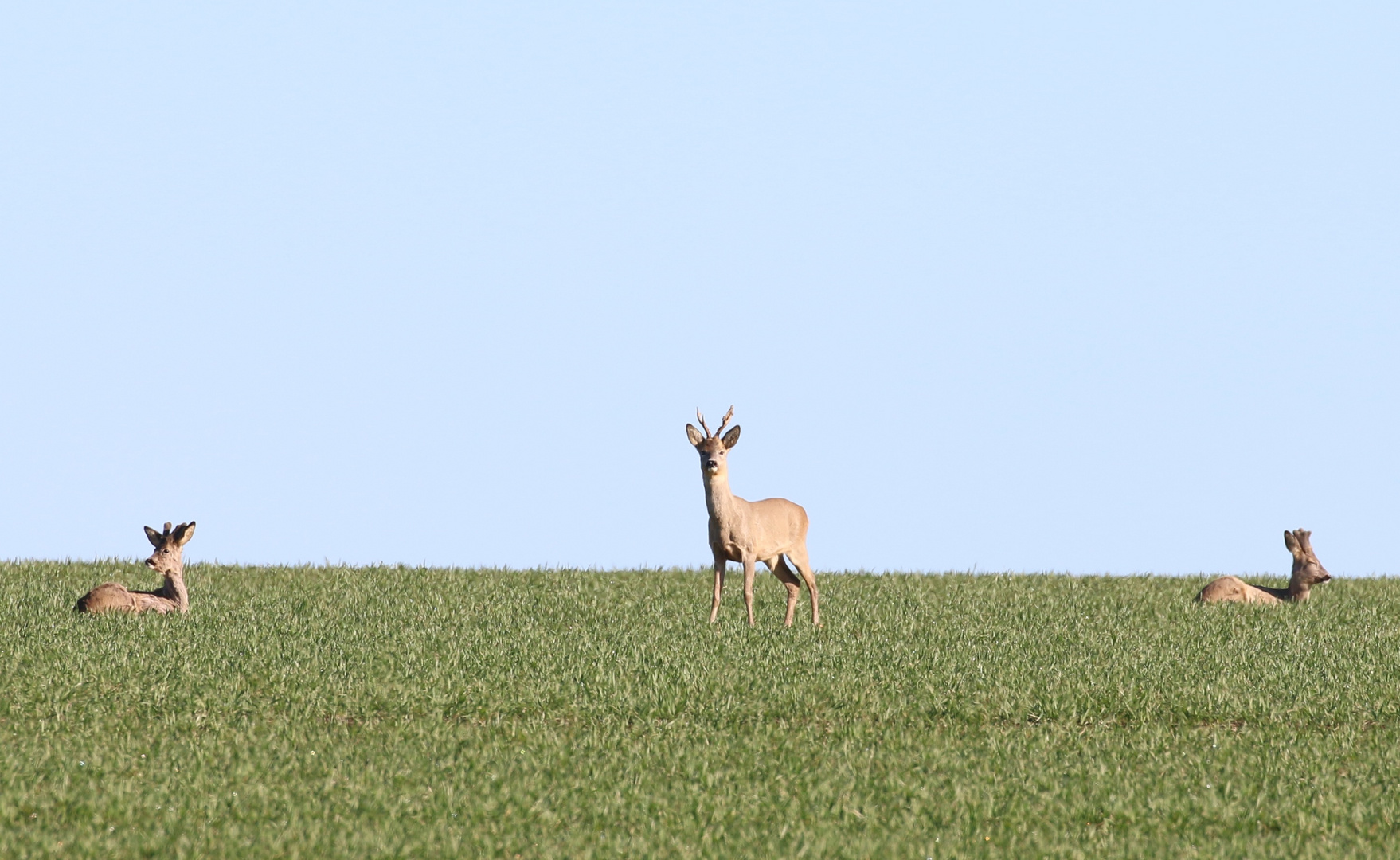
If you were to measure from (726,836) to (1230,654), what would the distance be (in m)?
9.15

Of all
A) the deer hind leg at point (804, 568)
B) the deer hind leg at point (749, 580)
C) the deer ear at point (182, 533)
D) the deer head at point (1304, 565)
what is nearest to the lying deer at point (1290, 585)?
the deer head at point (1304, 565)

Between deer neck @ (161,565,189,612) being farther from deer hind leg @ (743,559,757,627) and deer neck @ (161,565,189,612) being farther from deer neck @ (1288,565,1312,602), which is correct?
deer neck @ (1288,565,1312,602)

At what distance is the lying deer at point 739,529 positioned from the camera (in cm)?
1773

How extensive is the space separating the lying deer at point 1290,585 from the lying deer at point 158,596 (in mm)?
13795

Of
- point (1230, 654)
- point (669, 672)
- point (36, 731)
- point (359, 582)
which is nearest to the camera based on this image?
point (36, 731)

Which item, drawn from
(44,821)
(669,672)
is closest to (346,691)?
(669,672)

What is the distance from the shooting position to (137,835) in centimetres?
881

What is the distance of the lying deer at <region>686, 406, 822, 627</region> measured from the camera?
17.7 metres

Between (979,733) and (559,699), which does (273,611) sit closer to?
(559,699)

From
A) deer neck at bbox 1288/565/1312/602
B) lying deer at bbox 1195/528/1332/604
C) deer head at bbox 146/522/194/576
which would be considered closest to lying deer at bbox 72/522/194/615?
deer head at bbox 146/522/194/576

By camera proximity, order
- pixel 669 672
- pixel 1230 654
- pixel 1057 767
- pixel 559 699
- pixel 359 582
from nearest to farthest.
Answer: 1. pixel 1057 767
2. pixel 559 699
3. pixel 669 672
4. pixel 1230 654
5. pixel 359 582

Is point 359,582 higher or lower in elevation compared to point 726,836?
higher

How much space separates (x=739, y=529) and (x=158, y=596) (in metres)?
6.92

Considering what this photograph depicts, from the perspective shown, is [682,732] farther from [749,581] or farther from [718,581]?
[718,581]
